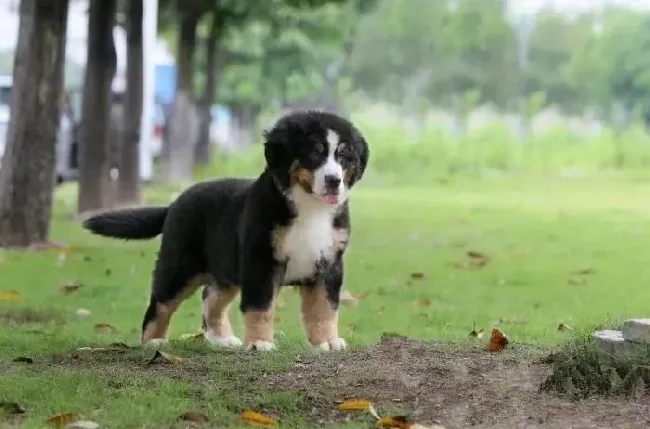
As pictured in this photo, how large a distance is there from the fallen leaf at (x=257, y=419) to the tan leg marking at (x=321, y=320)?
185 centimetres

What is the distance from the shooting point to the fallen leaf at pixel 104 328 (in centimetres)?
770

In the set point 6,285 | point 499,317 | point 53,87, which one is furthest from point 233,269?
point 53,87

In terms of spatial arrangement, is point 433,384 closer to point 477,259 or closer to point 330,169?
point 330,169

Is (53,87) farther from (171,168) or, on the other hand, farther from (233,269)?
(171,168)

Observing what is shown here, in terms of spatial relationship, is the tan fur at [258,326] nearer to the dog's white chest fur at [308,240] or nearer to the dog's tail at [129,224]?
the dog's white chest fur at [308,240]

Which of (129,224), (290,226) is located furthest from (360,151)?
(129,224)

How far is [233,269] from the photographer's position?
6.21m

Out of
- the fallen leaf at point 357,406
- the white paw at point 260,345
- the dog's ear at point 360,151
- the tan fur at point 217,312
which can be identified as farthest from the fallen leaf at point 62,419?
the tan fur at point 217,312

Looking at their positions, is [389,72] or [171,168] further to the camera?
[389,72]

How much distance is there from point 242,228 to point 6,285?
4.39 meters

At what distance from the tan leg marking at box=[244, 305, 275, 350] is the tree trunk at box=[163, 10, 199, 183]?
53.6 ft

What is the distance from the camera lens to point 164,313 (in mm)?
6707

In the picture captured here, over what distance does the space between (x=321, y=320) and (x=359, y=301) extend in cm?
322

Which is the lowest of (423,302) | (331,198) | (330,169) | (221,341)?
(423,302)
